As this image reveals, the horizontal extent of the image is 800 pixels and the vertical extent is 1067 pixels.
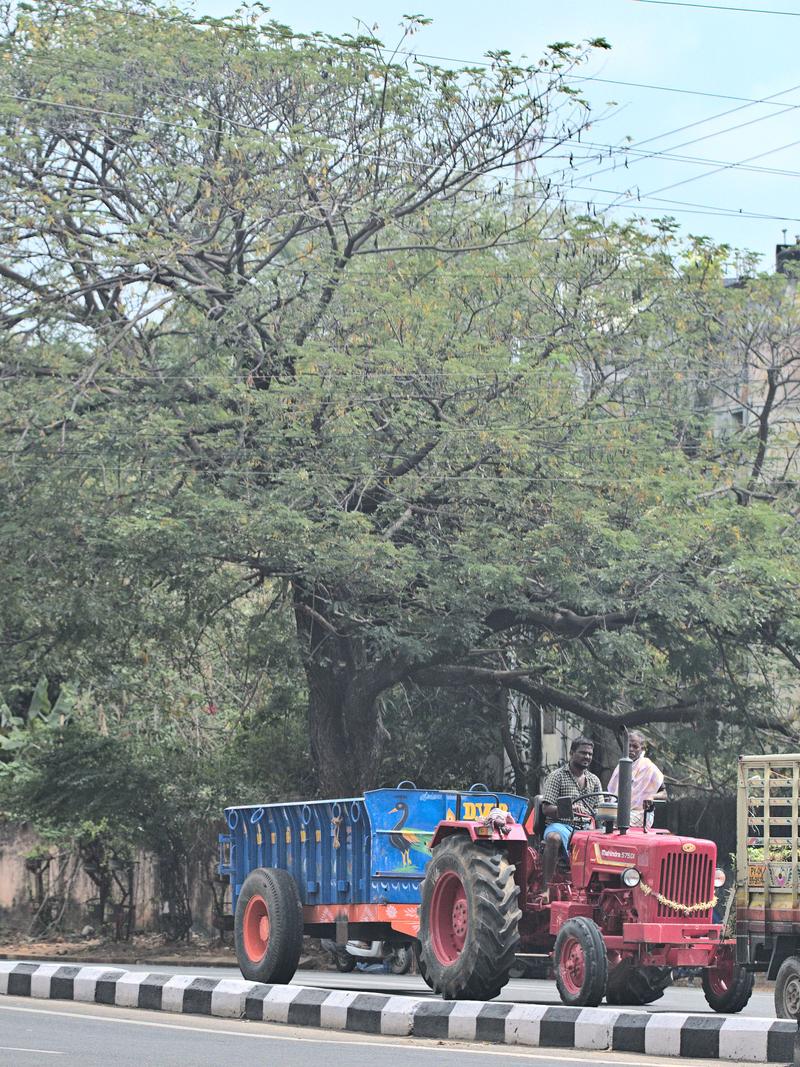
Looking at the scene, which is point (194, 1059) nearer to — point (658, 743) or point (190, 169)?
point (190, 169)

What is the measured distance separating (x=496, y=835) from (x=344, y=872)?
188cm

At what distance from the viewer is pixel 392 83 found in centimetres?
2305

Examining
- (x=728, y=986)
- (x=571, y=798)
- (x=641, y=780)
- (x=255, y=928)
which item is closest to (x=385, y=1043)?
(x=571, y=798)

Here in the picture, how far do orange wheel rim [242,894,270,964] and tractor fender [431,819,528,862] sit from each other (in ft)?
7.33

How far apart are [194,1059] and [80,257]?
1465cm

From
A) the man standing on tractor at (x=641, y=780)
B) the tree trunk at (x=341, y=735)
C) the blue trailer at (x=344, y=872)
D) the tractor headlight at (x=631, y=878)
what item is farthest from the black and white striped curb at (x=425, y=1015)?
the tree trunk at (x=341, y=735)

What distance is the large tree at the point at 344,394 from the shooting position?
21625 millimetres

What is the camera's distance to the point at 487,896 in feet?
43.0

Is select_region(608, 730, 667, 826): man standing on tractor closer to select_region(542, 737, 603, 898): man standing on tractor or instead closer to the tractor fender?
select_region(542, 737, 603, 898): man standing on tractor

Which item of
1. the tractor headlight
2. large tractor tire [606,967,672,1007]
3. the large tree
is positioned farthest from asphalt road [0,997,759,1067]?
the large tree

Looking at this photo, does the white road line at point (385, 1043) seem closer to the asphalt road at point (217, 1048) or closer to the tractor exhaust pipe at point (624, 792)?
the asphalt road at point (217, 1048)

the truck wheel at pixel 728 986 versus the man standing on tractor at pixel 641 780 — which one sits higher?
the man standing on tractor at pixel 641 780

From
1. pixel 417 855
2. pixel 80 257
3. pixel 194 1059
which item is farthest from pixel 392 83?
pixel 194 1059

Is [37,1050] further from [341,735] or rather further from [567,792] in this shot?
[341,735]
